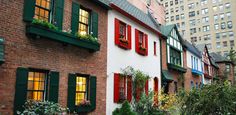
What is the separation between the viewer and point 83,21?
14992 mm

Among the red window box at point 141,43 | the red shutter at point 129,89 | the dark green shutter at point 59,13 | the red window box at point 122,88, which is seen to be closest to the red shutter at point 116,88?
the red window box at point 122,88

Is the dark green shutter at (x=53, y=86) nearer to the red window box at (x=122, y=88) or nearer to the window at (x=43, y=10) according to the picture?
the window at (x=43, y=10)

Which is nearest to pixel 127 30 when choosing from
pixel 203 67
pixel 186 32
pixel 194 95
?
pixel 194 95

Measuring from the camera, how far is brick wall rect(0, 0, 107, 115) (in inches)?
410

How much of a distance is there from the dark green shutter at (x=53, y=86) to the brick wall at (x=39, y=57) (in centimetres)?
31

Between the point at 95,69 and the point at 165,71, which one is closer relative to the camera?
the point at 95,69

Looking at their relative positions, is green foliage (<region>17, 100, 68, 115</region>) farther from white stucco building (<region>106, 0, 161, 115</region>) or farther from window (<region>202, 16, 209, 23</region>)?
window (<region>202, 16, 209, 23</region>)

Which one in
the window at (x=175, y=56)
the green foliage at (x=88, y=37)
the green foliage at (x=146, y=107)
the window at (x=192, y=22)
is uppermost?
the window at (x=192, y=22)

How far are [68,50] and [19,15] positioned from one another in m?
3.13

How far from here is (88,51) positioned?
1483 cm

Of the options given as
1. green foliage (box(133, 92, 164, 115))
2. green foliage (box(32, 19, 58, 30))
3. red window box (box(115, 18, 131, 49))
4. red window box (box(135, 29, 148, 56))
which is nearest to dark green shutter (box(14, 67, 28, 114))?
green foliage (box(32, 19, 58, 30))

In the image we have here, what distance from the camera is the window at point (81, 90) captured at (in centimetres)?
1385

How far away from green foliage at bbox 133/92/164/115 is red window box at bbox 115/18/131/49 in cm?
360

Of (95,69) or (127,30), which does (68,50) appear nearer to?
(95,69)
